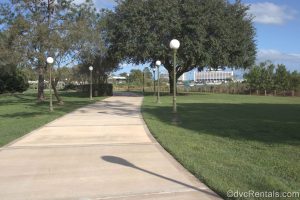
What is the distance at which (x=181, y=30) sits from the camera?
43219 millimetres

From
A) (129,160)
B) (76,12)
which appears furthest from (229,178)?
(76,12)

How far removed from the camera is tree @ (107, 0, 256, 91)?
42750 millimetres

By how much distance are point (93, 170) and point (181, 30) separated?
36.0 m

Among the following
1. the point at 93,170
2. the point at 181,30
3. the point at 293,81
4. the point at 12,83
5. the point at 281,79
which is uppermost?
the point at 181,30

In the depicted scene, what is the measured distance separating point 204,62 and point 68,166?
120ft

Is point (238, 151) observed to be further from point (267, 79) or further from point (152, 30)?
point (267, 79)

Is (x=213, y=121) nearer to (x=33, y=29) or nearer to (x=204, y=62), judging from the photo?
(x=33, y=29)

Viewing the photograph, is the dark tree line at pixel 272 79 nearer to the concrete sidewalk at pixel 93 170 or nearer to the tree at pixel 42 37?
the tree at pixel 42 37

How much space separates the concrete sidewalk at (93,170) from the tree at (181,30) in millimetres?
30387

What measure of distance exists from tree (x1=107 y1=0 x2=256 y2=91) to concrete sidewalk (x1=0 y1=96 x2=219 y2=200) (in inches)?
1196

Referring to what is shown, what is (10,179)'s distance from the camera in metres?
7.70
